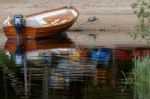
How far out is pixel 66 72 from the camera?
19.2 metres

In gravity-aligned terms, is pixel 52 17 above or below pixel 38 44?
above

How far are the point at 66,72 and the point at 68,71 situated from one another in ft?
0.55

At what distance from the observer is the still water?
51.1 ft

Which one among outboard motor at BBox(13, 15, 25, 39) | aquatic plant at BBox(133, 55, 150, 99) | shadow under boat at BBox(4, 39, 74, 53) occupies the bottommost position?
aquatic plant at BBox(133, 55, 150, 99)

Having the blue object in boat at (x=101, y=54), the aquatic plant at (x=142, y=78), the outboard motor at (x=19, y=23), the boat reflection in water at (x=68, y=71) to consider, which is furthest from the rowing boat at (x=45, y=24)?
the aquatic plant at (x=142, y=78)

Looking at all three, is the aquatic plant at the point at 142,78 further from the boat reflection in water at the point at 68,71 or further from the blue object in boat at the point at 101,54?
the blue object in boat at the point at 101,54

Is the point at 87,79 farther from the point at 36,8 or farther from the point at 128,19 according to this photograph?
the point at 36,8

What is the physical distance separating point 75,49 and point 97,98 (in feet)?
36.8

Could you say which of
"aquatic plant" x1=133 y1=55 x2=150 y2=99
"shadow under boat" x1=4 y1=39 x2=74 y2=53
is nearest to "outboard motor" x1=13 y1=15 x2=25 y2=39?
"shadow under boat" x1=4 y1=39 x2=74 y2=53

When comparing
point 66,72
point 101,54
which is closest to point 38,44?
point 101,54

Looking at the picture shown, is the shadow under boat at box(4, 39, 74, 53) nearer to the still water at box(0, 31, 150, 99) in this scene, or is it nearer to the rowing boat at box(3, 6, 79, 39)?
the still water at box(0, 31, 150, 99)

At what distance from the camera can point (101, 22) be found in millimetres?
33750

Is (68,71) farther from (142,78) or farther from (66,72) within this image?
(142,78)

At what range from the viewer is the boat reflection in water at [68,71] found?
15641 mm
